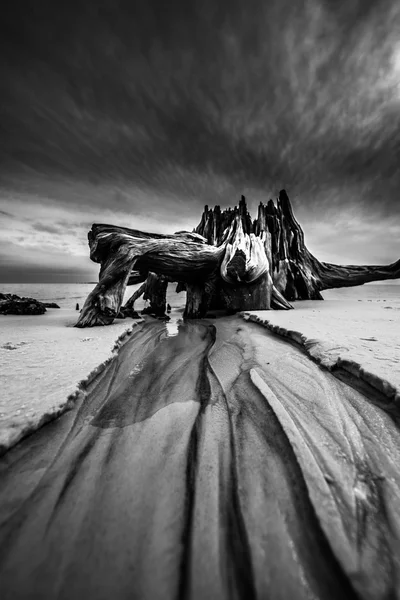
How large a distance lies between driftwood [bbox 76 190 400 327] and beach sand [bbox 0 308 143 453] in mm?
1777

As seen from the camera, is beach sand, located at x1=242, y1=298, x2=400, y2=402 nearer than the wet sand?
No

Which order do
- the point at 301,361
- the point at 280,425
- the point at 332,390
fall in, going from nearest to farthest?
the point at 280,425 < the point at 332,390 < the point at 301,361

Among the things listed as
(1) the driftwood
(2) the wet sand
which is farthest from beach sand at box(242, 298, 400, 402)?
(1) the driftwood

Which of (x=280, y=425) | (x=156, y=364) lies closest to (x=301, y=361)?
(x=280, y=425)

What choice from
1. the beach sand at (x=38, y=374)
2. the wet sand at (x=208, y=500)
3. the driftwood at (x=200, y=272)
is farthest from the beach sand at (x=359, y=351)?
the driftwood at (x=200, y=272)

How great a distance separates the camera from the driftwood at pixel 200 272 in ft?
16.5

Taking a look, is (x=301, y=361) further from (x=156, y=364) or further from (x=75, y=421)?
(x=75, y=421)

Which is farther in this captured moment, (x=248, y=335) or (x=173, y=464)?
(x=248, y=335)

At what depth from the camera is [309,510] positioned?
0.86 m

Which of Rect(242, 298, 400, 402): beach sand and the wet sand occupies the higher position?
Rect(242, 298, 400, 402): beach sand

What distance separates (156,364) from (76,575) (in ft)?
6.54

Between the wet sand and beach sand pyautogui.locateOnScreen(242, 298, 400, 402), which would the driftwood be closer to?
beach sand pyautogui.locateOnScreen(242, 298, 400, 402)

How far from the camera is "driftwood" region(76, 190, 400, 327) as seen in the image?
5.04 metres

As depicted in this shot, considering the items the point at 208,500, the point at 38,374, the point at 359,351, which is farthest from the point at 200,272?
the point at 208,500
